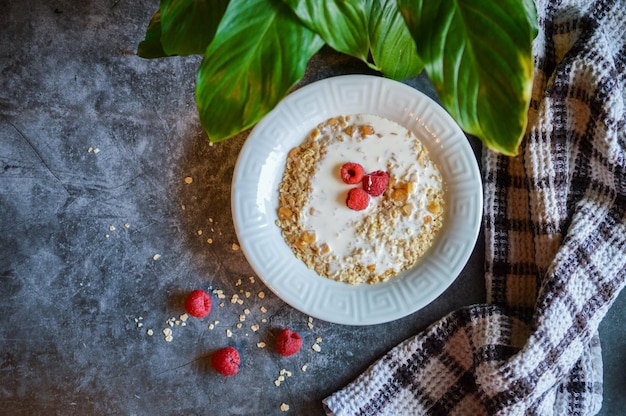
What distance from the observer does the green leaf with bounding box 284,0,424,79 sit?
1056 millimetres

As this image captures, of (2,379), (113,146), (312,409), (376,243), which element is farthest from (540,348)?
(2,379)

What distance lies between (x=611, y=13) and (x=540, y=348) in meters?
0.79

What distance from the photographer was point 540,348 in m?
1.35

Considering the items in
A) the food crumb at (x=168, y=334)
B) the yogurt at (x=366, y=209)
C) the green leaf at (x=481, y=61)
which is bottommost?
the food crumb at (x=168, y=334)

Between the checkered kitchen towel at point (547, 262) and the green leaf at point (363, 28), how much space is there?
1.19 ft

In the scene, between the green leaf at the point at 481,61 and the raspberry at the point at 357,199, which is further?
the raspberry at the point at 357,199

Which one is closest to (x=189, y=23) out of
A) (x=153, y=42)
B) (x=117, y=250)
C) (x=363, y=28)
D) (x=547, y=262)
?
(x=153, y=42)

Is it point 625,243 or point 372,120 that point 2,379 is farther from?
point 625,243

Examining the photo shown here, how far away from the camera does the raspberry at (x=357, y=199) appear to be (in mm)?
1352

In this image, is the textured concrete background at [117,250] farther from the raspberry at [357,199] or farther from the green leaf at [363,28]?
the green leaf at [363,28]

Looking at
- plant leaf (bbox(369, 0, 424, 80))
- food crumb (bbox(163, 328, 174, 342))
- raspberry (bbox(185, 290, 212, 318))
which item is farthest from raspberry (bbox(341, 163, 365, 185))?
food crumb (bbox(163, 328, 174, 342))

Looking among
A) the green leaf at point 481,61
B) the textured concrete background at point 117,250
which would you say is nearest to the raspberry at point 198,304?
the textured concrete background at point 117,250

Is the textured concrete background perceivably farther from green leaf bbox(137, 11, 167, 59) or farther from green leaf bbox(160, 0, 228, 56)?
green leaf bbox(160, 0, 228, 56)

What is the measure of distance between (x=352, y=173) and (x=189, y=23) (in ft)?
1.55
